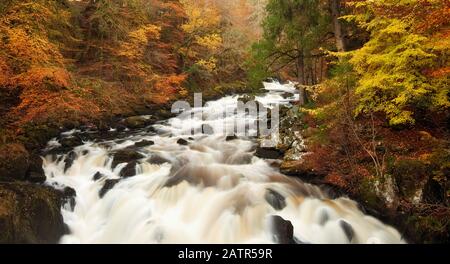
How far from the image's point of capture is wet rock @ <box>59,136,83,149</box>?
13.8m

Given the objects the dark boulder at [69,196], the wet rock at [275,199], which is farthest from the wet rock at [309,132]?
the dark boulder at [69,196]

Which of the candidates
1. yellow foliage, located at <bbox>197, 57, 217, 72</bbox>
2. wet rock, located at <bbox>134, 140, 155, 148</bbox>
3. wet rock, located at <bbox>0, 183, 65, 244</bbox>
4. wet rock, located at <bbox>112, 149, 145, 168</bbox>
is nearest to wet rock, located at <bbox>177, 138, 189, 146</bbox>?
wet rock, located at <bbox>134, 140, 155, 148</bbox>

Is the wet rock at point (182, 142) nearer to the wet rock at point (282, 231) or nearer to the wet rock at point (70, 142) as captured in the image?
the wet rock at point (70, 142)

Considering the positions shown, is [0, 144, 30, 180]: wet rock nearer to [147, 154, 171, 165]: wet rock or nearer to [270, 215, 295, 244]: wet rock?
[147, 154, 171, 165]: wet rock

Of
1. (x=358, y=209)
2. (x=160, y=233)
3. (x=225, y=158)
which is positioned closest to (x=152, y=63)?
(x=225, y=158)

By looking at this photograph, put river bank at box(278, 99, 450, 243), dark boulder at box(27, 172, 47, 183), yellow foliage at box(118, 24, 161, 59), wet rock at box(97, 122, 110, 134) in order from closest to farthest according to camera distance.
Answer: river bank at box(278, 99, 450, 243)
dark boulder at box(27, 172, 47, 183)
wet rock at box(97, 122, 110, 134)
yellow foliage at box(118, 24, 161, 59)

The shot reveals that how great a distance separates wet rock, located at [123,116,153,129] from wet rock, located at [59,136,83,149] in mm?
3379

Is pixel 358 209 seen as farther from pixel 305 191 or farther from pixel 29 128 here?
pixel 29 128

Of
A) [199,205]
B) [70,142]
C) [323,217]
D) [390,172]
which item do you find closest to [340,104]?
[390,172]

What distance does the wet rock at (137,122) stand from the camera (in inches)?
692

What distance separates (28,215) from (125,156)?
4623 mm
